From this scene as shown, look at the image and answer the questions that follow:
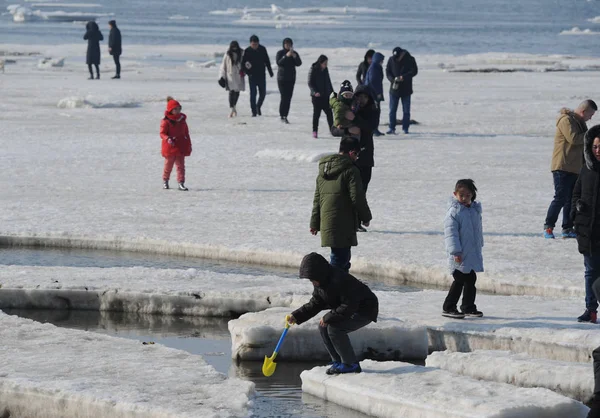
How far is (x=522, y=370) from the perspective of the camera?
729 centimetres

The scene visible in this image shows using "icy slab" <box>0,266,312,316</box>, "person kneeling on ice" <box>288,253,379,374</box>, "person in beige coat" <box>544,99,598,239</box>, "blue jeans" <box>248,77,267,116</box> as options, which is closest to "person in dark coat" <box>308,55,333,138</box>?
"blue jeans" <box>248,77,267,116</box>

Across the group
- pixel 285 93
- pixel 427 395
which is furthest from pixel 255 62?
pixel 427 395

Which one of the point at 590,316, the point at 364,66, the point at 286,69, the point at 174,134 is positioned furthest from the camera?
the point at 286,69

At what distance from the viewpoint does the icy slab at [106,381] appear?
22.1 feet

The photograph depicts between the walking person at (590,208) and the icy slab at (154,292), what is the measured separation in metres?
2.21

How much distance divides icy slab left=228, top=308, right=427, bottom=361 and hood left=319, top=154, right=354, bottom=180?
3.96ft

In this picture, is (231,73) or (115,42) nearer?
(231,73)

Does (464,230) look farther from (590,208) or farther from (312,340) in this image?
(312,340)

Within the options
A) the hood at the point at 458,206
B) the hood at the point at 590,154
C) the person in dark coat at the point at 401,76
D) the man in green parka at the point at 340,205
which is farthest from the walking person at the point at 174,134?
the hood at the point at 590,154

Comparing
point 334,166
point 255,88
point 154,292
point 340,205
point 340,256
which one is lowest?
point 154,292

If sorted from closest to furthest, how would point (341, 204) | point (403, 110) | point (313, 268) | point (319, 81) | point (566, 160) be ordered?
point (313, 268)
point (341, 204)
point (566, 160)
point (319, 81)
point (403, 110)

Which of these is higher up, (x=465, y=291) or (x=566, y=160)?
(x=566, y=160)

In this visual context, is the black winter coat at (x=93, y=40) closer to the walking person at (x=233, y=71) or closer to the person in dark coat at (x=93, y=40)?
the person in dark coat at (x=93, y=40)

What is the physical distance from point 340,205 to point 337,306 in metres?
1.71
